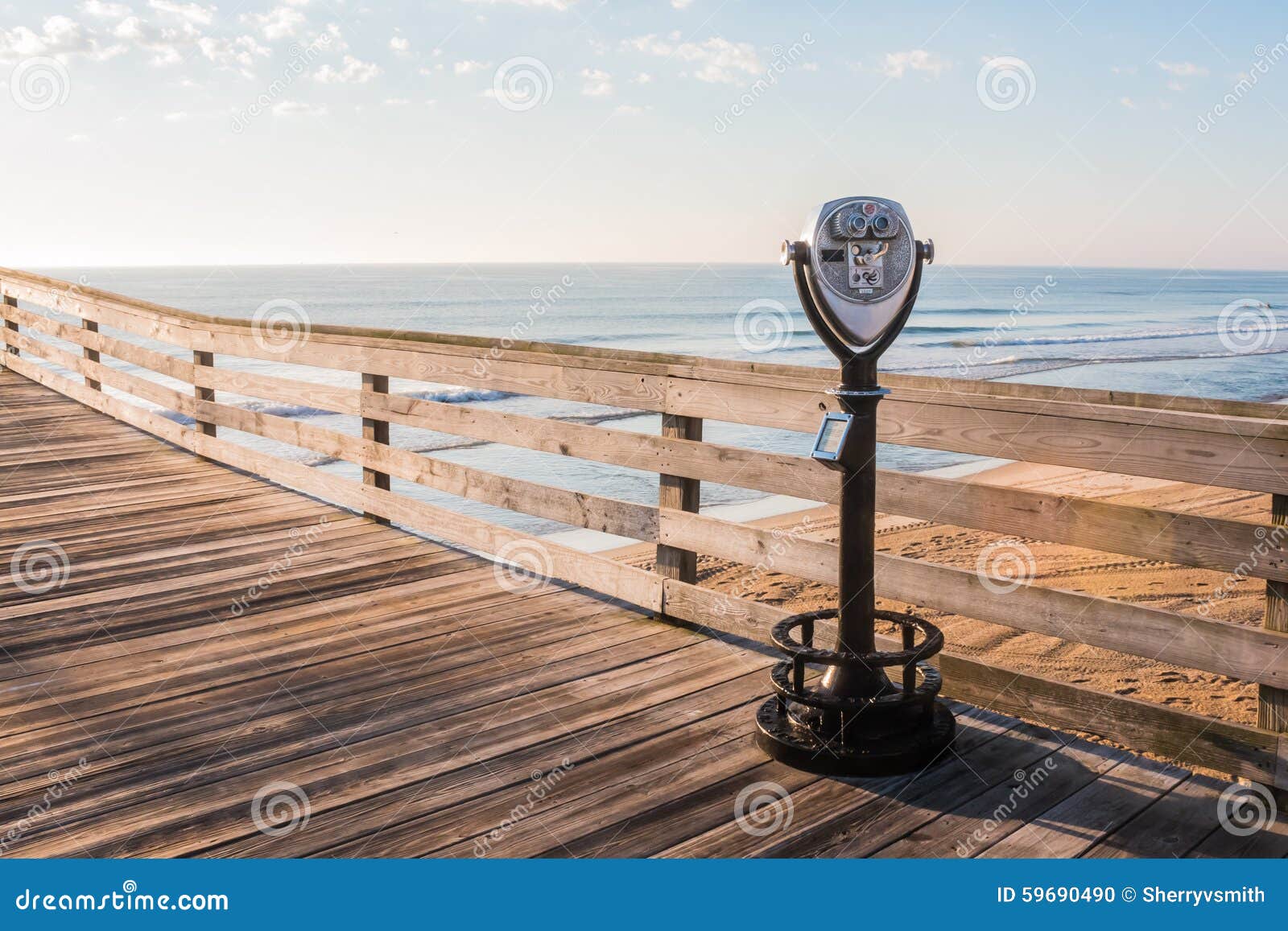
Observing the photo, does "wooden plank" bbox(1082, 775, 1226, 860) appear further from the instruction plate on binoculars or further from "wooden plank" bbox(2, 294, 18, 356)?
"wooden plank" bbox(2, 294, 18, 356)

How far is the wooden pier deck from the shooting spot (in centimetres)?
225

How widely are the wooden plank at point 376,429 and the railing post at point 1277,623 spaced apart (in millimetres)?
3751

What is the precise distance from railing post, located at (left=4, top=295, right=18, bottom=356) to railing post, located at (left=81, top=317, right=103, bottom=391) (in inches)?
70.0

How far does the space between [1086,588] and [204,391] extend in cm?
634

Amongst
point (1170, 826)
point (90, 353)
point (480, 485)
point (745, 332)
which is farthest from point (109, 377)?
point (745, 332)

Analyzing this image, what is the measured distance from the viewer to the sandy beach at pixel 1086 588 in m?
5.18

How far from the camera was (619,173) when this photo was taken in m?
43.9

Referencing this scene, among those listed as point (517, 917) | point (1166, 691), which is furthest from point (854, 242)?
point (1166, 691)

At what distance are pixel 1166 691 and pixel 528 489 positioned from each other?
134 inches

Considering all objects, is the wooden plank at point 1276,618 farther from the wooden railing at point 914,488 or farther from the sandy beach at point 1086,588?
the sandy beach at point 1086,588

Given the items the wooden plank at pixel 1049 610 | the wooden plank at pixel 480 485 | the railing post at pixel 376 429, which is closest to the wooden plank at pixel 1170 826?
the wooden plank at pixel 1049 610

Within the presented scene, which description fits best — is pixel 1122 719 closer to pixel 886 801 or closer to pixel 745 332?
pixel 886 801

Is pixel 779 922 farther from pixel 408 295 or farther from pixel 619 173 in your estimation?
pixel 408 295

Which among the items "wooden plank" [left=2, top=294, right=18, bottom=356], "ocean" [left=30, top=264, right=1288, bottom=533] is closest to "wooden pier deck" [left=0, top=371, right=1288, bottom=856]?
"ocean" [left=30, top=264, right=1288, bottom=533]
